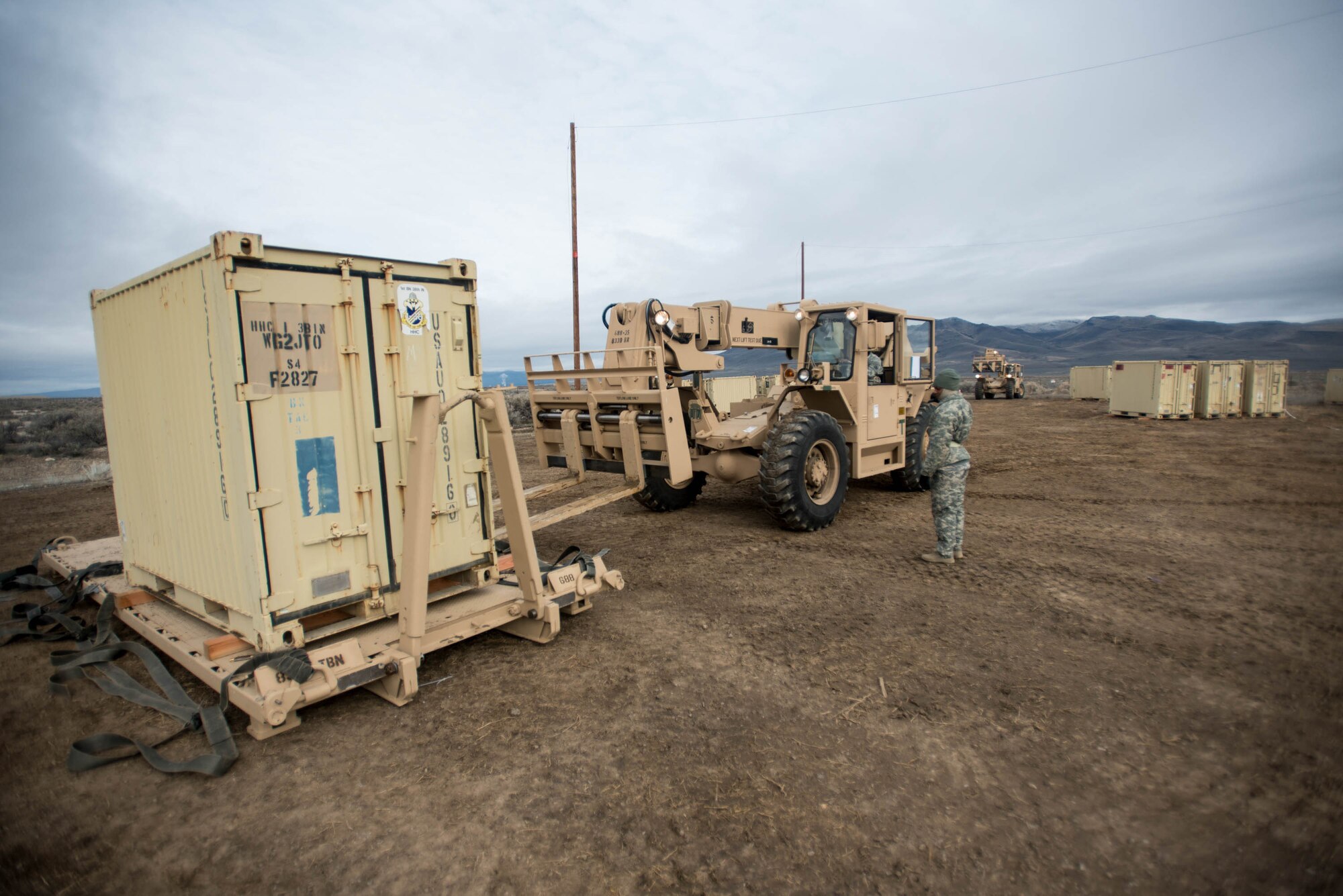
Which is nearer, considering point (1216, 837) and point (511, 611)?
point (1216, 837)

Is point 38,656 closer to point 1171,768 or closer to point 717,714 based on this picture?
point 717,714

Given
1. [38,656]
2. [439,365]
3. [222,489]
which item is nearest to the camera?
[222,489]

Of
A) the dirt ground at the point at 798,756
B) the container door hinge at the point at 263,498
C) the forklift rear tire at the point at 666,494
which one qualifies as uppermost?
the container door hinge at the point at 263,498

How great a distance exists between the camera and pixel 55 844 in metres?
2.73

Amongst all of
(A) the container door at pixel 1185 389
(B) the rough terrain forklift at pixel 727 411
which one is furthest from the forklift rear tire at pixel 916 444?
(A) the container door at pixel 1185 389

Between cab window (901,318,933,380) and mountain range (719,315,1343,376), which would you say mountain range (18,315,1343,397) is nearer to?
mountain range (719,315,1343,376)

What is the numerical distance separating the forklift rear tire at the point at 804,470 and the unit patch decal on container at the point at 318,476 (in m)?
4.45

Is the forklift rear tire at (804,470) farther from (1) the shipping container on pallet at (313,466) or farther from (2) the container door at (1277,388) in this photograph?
(2) the container door at (1277,388)

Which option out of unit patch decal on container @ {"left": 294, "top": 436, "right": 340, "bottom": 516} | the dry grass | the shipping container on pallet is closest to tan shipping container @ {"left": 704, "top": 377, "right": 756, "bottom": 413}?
the dry grass

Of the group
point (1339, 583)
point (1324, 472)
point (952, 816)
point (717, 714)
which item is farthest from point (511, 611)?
point (1324, 472)

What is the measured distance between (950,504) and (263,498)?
17.9ft

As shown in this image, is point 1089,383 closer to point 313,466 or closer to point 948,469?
point 948,469

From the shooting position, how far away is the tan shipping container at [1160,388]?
19484mm

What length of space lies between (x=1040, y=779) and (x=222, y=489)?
4.36m
